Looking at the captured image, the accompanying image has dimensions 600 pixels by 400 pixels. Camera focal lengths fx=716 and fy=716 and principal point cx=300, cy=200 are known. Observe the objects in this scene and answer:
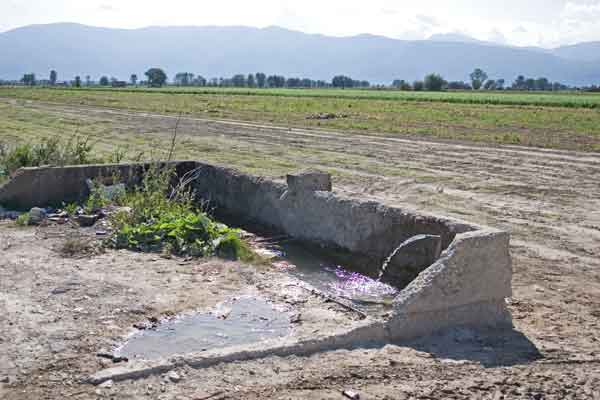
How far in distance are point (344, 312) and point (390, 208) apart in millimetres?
1824

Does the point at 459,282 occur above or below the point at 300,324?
above

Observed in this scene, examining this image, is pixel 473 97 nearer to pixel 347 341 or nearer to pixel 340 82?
pixel 347 341

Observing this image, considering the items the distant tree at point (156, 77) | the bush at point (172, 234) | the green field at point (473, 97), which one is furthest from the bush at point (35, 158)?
the distant tree at point (156, 77)

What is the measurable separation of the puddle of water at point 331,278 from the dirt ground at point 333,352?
1.66 ft

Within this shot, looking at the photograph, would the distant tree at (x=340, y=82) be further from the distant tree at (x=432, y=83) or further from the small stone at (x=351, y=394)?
the small stone at (x=351, y=394)

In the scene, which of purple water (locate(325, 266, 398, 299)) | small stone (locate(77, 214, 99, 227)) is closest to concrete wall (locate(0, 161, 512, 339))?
purple water (locate(325, 266, 398, 299))

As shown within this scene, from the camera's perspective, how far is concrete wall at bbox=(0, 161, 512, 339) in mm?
5680

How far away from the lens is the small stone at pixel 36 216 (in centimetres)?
945

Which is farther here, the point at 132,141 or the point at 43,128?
the point at 43,128

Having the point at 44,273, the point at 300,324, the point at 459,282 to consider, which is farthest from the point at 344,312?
the point at 44,273

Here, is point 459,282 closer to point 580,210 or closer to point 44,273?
point 44,273

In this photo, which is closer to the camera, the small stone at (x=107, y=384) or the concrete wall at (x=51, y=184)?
the small stone at (x=107, y=384)

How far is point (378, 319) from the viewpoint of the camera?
556cm

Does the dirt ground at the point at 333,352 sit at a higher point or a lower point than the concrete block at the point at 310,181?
lower
